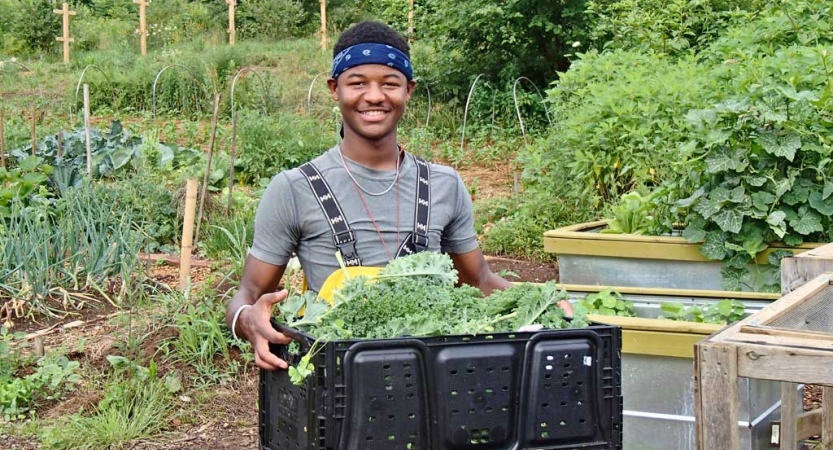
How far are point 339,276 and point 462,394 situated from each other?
510 millimetres

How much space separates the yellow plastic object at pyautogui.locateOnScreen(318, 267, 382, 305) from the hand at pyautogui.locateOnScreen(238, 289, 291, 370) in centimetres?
14

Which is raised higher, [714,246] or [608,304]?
[714,246]

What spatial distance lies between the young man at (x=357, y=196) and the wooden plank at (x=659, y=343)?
1433 millimetres

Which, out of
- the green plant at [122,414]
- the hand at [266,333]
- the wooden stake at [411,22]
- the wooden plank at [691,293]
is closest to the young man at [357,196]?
the hand at [266,333]

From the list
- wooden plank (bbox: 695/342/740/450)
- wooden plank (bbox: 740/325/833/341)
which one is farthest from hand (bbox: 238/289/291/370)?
wooden plank (bbox: 740/325/833/341)

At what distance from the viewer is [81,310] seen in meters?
6.22

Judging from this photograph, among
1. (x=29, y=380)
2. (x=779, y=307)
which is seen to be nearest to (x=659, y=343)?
(x=779, y=307)

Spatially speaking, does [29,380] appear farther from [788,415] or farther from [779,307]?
[779,307]

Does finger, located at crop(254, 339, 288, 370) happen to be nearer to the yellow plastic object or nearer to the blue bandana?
the yellow plastic object

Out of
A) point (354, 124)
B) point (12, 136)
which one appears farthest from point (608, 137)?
point (12, 136)

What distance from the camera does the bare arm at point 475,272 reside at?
9.55 ft

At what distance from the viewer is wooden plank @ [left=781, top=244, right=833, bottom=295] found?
3635mm

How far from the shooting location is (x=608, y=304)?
4254 millimetres

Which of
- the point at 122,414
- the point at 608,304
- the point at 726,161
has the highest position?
the point at 726,161
